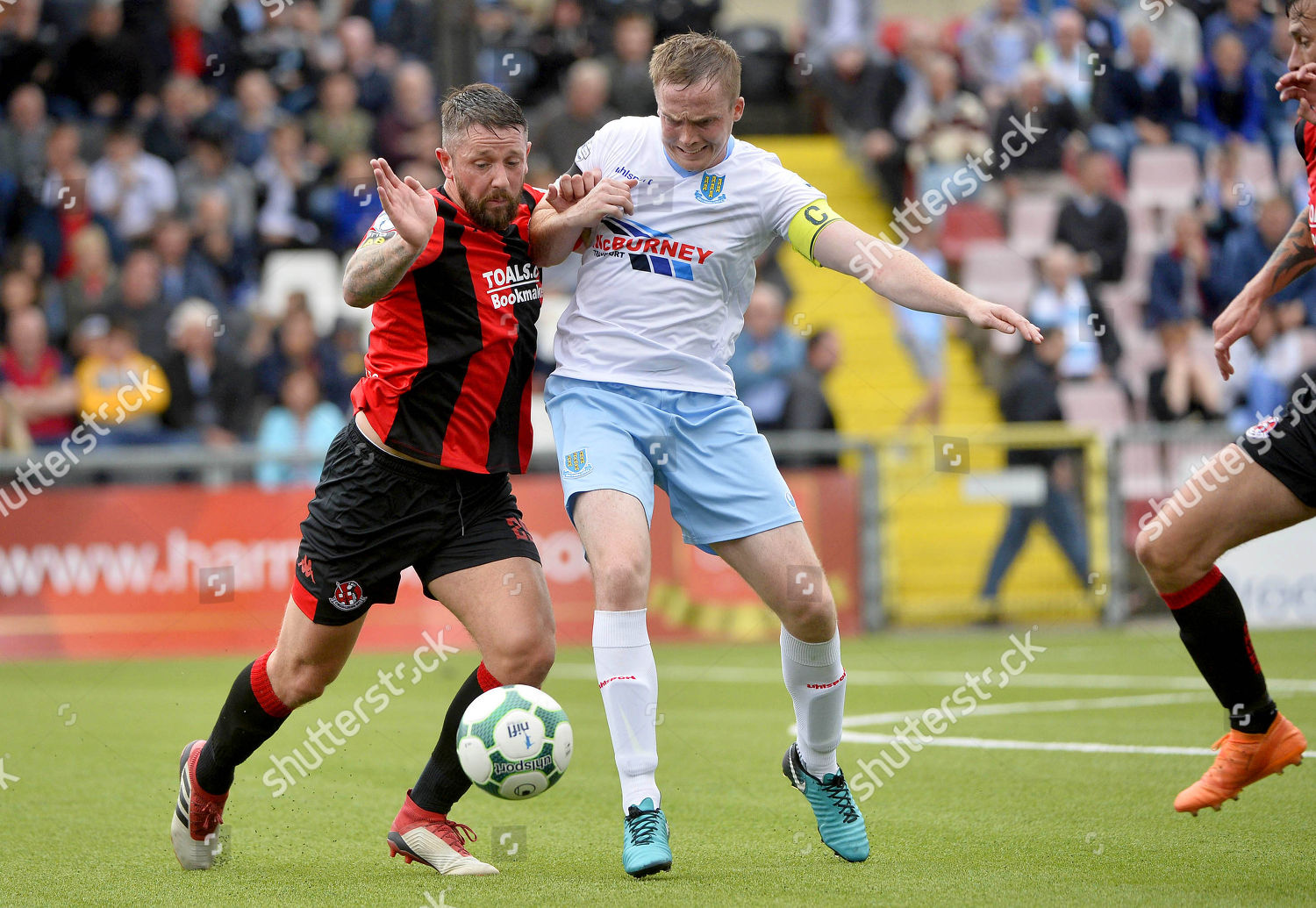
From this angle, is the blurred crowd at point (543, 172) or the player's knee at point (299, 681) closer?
the player's knee at point (299, 681)

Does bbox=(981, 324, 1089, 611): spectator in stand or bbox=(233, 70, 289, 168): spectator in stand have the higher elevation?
bbox=(233, 70, 289, 168): spectator in stand

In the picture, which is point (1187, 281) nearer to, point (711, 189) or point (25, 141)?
point (25, 141)

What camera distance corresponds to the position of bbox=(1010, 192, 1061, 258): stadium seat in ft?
56.1

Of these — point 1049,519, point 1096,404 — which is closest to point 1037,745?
point 1049,519

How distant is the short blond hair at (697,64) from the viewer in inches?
196

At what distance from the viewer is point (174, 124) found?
50.6ft

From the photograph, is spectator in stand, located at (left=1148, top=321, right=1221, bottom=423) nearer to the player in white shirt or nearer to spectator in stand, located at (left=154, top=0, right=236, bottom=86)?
spectator in stand, located at (left=154, top=0, right=236, bottom=86)

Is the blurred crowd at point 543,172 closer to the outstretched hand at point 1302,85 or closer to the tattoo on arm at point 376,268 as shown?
the tattoo on arm at point 376,268

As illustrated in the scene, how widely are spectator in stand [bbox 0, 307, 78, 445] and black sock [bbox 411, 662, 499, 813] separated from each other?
28.5 feet

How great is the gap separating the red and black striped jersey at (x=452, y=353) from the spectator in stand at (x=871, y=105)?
42.7 ft

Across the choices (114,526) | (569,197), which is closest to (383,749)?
(569,197)

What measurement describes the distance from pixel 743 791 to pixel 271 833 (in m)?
1.94

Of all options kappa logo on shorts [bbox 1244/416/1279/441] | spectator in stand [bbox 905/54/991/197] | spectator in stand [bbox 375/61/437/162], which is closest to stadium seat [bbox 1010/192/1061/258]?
spectator in stand [bbox 905/54/991/197]

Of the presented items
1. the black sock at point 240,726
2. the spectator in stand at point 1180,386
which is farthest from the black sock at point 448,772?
the spectator in stand at point 1180,386
